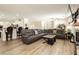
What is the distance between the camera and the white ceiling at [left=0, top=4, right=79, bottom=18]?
317cm

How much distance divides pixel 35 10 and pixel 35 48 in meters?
0.67

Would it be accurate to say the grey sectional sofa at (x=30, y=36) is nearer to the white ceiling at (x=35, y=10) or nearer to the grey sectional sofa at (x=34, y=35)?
the grey sectional sofa at (x=34, y=35)

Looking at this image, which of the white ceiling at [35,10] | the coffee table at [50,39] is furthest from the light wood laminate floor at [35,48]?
the white ceiling at [35,10]

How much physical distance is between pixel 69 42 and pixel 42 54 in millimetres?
514

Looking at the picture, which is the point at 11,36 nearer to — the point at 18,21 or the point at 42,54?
the point at 18,21

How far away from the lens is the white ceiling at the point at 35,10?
3.17m

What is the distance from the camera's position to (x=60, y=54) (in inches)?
125

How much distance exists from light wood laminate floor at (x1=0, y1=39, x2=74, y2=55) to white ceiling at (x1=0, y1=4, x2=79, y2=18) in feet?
1.48

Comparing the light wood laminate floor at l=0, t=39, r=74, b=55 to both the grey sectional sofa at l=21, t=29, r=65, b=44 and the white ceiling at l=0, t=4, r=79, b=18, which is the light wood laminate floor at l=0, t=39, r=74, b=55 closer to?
the grey sectional sofa at l=21, t=29, r=65, b=44

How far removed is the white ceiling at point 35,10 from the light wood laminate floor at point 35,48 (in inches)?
17.8

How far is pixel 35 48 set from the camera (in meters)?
3.17

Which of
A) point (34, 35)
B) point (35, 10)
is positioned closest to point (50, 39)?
point (34, 35)

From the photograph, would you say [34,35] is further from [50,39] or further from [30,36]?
[50,39]
